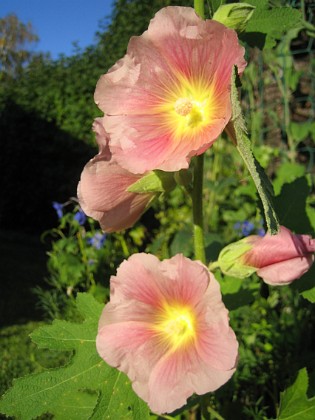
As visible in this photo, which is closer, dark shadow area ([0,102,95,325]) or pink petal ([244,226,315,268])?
pink petal ([244,226,315,268])

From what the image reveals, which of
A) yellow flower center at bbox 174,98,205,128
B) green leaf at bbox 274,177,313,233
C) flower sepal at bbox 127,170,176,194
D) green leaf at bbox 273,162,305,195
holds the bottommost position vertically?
green leaf at bbox 274,177,313,233

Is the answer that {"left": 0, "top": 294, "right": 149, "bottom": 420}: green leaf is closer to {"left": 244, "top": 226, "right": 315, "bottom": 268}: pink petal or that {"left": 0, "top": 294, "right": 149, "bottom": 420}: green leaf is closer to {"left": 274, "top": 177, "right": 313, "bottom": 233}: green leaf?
{"left": 244, "top": 226, "right": 315, "bottom": 268}: pink petal

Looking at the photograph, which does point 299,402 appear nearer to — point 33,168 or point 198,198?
point 198,198

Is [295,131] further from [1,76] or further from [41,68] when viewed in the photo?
[1,76]

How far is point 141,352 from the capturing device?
895 millimetres

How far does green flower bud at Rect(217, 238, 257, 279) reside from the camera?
950mm

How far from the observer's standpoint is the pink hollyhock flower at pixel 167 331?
0.83 m

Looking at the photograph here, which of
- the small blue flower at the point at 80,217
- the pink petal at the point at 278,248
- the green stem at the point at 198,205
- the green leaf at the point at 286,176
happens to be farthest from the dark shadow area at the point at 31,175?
the pink petal at the point at 278,248

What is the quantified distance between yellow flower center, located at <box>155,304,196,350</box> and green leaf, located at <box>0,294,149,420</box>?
15 cm

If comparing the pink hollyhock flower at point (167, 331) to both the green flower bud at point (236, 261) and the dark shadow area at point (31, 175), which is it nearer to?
the green flower bud at point (236, 261)

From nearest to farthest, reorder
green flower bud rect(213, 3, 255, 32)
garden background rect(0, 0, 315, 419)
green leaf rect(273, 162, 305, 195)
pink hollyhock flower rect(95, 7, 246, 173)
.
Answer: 1. pink hollyhock flower rect(95, 7, 246, 173)
2. green flower bud rect(213, 3, 255, 32)
3. green leaf rect(273, 162, 305, 195)
4. garden background rect(0, 0, 315, 419)

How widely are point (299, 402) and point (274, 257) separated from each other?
0.31 meters

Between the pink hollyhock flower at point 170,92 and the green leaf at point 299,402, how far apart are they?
0.50 meters

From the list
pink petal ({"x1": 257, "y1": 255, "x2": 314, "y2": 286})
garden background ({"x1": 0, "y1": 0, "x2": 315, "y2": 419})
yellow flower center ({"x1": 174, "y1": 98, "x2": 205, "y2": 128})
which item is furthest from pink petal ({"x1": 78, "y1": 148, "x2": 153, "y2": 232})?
garden background ({"x1": 0, "y1": 0, "x2": 315, "y2": 419})
